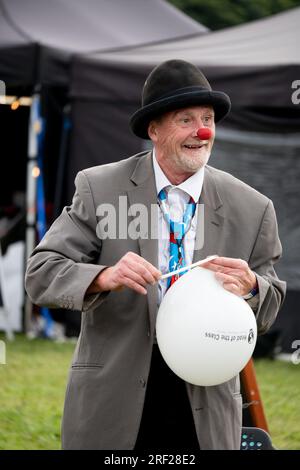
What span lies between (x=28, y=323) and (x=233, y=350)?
6.53 metres

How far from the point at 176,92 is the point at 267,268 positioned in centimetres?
A: 60

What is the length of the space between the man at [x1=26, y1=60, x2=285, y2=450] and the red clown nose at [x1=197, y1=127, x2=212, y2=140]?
0.01m

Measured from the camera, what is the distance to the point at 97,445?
272 cm

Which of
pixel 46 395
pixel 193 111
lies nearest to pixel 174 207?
pixel 193 111

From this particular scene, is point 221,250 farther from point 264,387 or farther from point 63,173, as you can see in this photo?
point 63,173

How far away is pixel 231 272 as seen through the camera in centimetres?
256

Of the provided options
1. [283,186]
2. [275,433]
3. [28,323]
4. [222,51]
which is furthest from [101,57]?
[275,433]

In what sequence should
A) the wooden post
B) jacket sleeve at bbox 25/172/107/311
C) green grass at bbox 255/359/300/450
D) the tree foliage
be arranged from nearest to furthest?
1. jacket sleeve at bbox 25/172/107/311
2. the wooden post
3. green grass at bbox 255/359/300/450
4. the tree foliage

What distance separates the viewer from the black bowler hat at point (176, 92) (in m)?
2.77

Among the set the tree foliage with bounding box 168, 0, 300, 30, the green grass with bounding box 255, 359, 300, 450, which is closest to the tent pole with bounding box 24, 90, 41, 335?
the green grass with bounding box 255, 359, 300, 450

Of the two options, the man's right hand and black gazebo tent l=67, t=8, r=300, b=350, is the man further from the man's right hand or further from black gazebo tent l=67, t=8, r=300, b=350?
black gazebo tent l=67, t=8, r=300, b=350

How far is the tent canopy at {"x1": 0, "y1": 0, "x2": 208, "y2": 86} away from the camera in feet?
26.9

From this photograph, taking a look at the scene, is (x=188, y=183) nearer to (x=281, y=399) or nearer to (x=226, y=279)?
(x=226, y=279)

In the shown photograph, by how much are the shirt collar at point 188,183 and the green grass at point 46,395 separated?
2.70 metres
